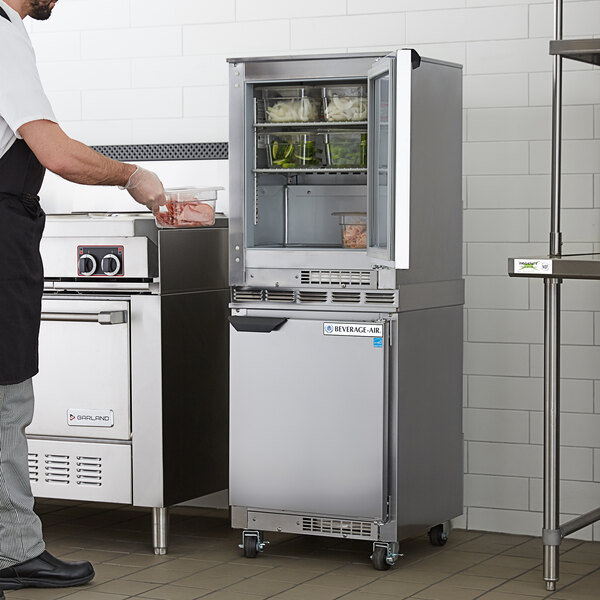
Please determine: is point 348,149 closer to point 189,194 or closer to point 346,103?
point 346,103

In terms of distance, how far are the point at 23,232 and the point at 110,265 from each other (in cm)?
70

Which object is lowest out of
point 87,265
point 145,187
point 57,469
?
point 57,469

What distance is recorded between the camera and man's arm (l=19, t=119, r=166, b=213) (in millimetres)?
3191

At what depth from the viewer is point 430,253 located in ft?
13.1

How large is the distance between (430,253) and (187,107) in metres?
1.47

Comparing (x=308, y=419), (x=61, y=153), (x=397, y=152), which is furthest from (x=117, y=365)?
(x=397, y=152)

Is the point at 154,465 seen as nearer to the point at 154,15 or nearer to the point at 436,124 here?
the point at 436,124

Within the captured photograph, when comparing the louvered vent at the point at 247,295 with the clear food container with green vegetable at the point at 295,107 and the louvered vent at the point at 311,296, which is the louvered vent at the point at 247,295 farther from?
the clear food container with green vegetable at the point at 295,107

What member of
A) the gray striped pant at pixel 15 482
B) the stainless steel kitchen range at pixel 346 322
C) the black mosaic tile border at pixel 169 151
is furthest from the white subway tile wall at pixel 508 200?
the gray striped pant at pixel 15 482

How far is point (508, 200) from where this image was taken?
441cm

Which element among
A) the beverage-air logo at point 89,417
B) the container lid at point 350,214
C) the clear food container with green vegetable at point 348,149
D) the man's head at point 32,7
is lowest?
the beverage-air logo at point 89,417

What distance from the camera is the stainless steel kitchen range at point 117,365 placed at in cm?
403

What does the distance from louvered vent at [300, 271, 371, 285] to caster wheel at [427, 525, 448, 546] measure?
1.01 m

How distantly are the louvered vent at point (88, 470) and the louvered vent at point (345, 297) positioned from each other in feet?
3.43
